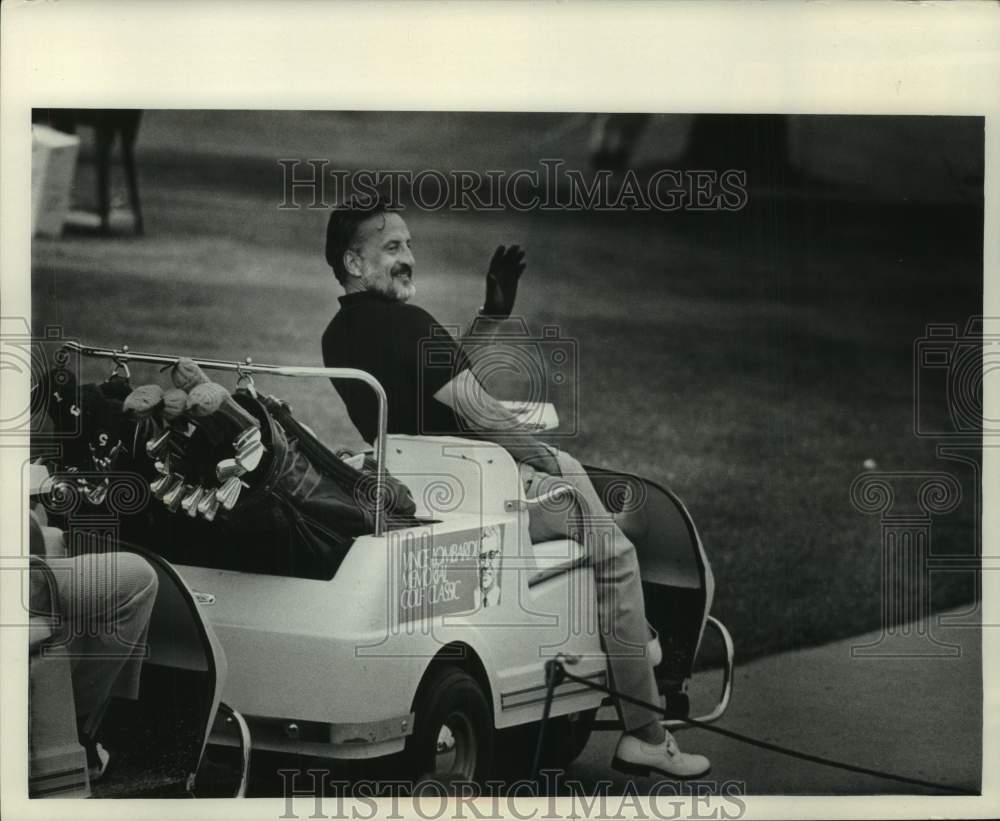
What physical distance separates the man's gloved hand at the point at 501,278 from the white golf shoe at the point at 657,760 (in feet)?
4.97

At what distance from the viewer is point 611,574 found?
446 centimetres

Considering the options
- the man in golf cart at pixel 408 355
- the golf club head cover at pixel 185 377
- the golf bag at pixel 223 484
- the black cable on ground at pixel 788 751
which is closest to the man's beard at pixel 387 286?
the man in golf cart at pixel 408 355

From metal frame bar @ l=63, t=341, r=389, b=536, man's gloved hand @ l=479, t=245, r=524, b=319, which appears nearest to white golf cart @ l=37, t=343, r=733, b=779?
metal frame bar @ l=63, t=341, r=389, b=536

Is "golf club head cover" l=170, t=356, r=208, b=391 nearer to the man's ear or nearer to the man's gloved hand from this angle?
the man's ear

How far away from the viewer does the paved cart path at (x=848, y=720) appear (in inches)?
177

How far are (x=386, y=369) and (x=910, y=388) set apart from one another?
1.78 m

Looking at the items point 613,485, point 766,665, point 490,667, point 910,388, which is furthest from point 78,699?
point 910,388

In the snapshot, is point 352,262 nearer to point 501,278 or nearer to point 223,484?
point 501,278

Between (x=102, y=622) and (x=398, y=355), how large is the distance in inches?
50.7

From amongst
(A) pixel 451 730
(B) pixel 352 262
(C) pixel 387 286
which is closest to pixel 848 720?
(A) pixel 451 730

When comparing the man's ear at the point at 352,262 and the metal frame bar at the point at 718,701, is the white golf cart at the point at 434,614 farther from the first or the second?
the man's ear at the point at 352,262

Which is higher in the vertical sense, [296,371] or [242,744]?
[296,371]

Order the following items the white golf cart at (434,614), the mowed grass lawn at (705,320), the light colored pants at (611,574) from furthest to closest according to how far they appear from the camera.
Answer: the light colored pants at (611,574), the mowed grass lawn at (705,320), the white golf cart at (434,614)

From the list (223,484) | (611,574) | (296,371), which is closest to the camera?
(223,484)
